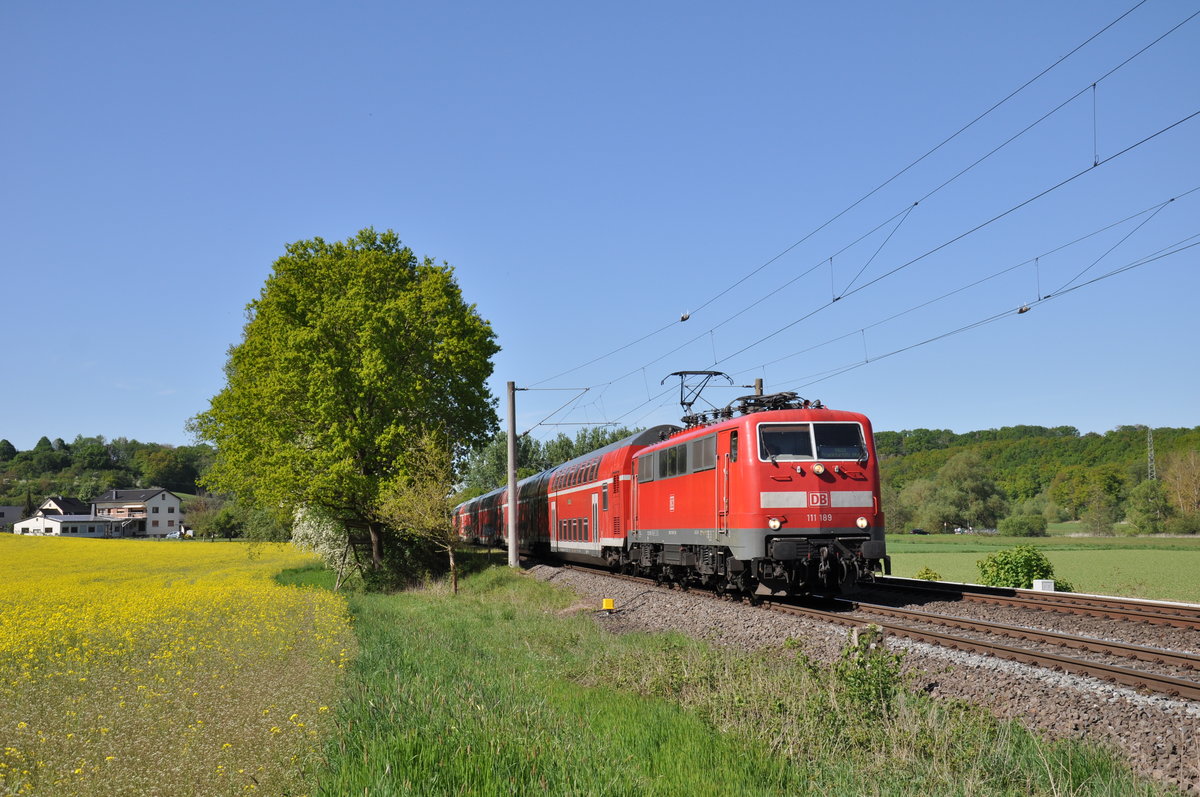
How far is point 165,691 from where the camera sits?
943 centimetres

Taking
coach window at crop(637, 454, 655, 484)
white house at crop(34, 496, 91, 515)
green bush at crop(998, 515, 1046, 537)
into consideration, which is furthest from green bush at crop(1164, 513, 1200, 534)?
white house at crop(34, 496, 91, 515)

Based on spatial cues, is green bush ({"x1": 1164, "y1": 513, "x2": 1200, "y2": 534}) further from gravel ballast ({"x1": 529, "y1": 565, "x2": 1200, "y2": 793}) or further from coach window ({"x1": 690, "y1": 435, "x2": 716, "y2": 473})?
gravel ballast ({"x1": 529, "y1": 565, "x2": 1200, "y2": 793})

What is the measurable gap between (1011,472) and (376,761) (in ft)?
312

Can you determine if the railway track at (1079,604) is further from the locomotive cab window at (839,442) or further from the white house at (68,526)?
the white house at (68,526)

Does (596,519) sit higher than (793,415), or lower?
lower

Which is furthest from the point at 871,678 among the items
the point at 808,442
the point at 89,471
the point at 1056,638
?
the point at 89,471

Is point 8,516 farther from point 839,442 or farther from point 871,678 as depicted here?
point 871,678

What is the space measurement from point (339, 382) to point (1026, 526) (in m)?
61.2

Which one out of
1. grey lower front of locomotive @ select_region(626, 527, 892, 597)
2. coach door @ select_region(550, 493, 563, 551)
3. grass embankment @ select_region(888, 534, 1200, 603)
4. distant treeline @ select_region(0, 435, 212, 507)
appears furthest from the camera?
distant treeline @ select_region(0, 435, 212, 507)

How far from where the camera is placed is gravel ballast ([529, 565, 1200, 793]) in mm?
7371

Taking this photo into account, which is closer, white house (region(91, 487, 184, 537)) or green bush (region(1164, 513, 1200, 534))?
green bush (region(1164, 513, 1200, 534))

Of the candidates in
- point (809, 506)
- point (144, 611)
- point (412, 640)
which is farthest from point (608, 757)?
point (144, 611)

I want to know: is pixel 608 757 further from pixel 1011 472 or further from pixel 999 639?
pixel 1011 472

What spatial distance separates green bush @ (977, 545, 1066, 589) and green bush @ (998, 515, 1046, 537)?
181 feet
